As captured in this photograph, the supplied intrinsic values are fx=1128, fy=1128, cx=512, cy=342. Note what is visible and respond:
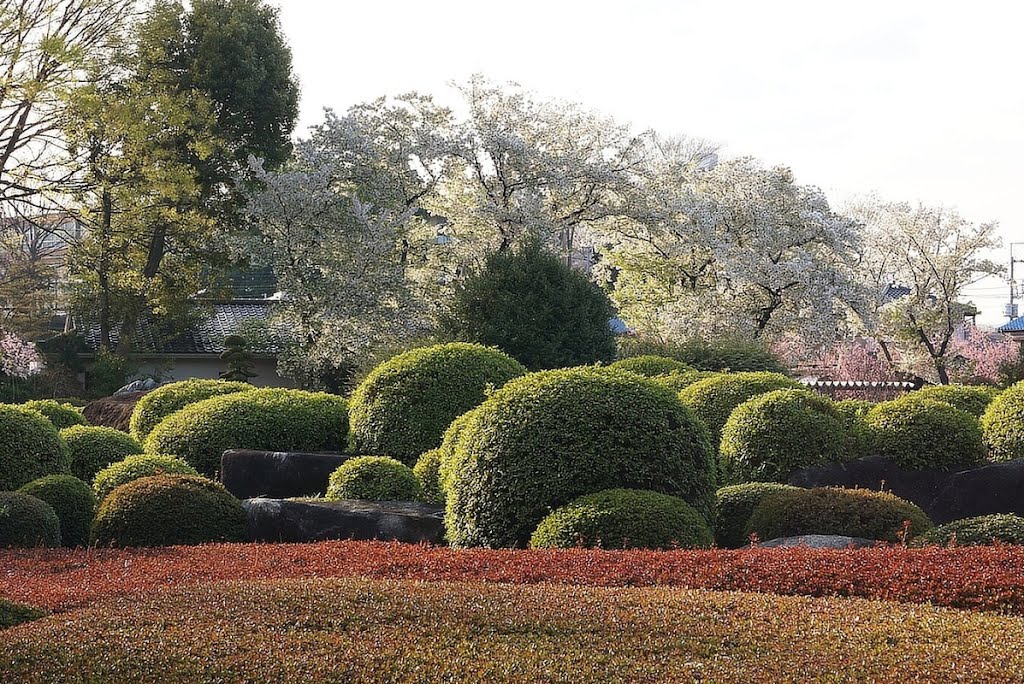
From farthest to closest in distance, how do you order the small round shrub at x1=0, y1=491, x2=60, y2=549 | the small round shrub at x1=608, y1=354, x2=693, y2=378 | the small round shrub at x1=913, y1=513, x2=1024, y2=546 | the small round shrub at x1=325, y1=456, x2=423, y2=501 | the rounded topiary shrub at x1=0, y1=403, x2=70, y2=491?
the small round shrub at x1=608, y1=354, x2=693, y2=378 → the rounded topiary shrub at x1=0, y1=403, x2=70, y2=491 → the small round shrub at x1=325, y1=456, x2=423, y2=501 → the small round shrub at x1=0, y1=491, x2=60, y2=549 → the small round shrub at x1=913, y1=513, x2=1024, y2=546

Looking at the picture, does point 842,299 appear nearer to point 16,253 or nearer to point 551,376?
point 551,376

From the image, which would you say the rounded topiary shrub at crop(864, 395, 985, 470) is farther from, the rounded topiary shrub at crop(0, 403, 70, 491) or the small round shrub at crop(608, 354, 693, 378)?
the rounded topiary shrub at crop(0, 403, 70, 491)

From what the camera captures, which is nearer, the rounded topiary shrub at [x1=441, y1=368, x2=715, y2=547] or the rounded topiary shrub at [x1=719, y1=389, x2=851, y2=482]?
the rounded topiary shrub at [x1=441, y1=368, x2=715, y2=547]

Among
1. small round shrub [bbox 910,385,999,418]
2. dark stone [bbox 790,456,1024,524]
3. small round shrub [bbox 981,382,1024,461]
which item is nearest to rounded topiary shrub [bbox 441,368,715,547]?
dark stone [bbox 790,456,1024,524]

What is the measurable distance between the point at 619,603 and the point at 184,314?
28.5 metres

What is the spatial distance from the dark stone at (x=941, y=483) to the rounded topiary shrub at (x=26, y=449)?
272 inches

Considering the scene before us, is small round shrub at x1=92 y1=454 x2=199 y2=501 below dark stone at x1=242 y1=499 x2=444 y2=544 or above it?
above

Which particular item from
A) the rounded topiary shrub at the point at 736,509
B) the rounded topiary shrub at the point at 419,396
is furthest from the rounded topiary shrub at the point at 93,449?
the rounded topiary shrub at the point at 736,509

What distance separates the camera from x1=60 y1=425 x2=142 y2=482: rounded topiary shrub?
11.5 metres

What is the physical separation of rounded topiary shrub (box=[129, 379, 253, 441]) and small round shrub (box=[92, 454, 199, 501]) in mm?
3531

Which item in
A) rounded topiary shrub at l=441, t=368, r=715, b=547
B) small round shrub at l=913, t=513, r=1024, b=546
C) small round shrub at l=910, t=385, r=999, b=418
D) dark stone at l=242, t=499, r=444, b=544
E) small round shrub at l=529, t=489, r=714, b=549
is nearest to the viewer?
small round shrub at l=913, t=513, r=1024, b=546

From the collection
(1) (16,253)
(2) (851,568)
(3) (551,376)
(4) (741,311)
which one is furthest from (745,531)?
(1) (16,253)

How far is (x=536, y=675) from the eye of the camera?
156 inches

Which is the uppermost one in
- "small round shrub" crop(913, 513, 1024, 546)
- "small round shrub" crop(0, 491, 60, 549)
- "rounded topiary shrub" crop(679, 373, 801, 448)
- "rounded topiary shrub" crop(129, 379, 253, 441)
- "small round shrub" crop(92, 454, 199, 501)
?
"rounded topiary shrub" crop(679, 373, 801, 448)
